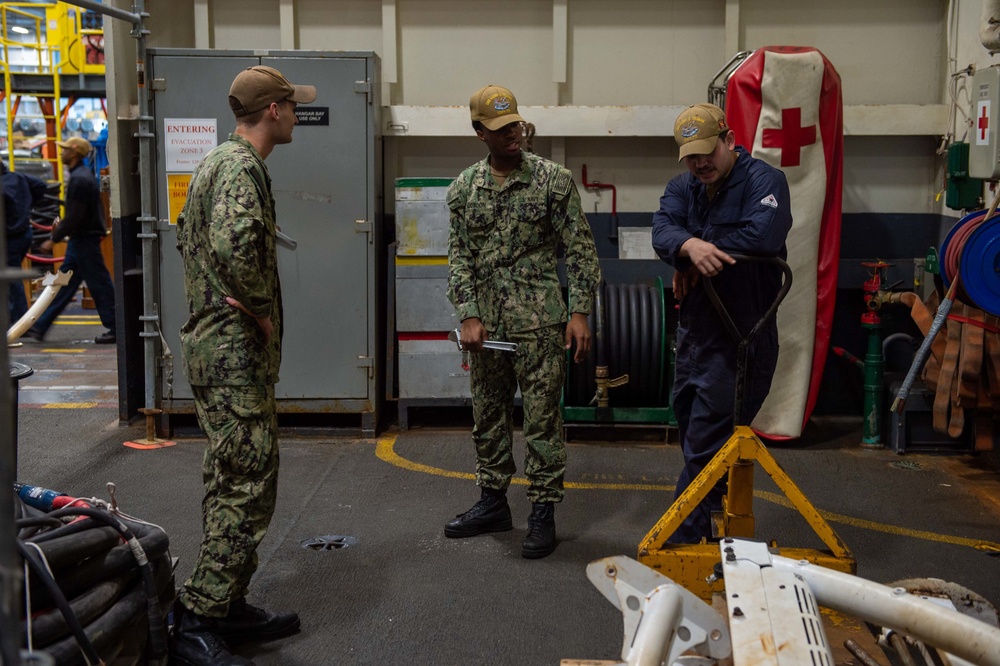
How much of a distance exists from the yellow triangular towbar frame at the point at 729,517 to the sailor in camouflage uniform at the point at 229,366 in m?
1.32

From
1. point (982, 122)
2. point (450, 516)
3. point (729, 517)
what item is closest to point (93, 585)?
point (729, 517)

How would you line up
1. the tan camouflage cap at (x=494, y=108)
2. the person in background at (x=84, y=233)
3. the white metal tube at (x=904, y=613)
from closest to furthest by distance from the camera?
the white metal tube at (x=904, y=613)
the tan camouflage cap at (x=494, y=108)
the person in background at (x=84, y=233)

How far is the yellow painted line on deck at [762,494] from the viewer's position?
4.51 metres

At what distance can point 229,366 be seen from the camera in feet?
10.7

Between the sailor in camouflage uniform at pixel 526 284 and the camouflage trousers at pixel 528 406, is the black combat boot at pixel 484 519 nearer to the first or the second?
the camouflage trousers at pixel 528 406

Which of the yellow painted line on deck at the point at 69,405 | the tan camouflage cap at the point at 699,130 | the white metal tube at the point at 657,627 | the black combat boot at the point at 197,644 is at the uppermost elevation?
the tan camouflage cap at the point at 699,130

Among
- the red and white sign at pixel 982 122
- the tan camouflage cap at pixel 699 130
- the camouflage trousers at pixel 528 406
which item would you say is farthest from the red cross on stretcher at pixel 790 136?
the tan camouflage cap at pixel 699 130

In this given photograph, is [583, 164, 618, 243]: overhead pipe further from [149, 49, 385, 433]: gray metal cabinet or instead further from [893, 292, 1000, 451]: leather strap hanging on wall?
[893, 292, 1000, 451]: leather strap hanging on wall

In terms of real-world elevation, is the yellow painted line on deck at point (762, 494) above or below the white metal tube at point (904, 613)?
below

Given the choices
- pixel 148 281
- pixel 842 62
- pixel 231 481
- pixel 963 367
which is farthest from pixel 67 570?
pixel 842 62

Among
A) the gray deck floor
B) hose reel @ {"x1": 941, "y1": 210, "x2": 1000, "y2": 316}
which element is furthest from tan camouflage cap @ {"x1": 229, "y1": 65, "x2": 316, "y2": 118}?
hose reel @ {"x1": 941, "y1": 210, "x2": 1000, "y2": 316}

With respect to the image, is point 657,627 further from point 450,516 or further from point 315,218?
point 315,218

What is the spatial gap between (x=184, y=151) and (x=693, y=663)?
4680 millimetres

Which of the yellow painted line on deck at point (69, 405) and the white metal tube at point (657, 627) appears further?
the yellow painted line on deck at point (69, 405)
